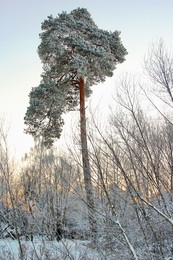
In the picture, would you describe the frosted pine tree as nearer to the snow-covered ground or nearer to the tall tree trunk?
the tall tree trunk

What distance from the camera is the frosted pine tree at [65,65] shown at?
25.8 feet

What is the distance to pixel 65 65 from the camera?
27.3ft

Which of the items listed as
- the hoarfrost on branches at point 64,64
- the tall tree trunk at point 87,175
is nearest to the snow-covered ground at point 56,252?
the tall tree trunk at point 87,175

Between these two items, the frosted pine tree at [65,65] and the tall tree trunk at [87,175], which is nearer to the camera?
the tall tree trunk at [87,175]

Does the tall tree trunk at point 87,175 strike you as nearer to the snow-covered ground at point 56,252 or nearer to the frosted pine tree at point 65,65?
the snow-covered ground at point 56,252

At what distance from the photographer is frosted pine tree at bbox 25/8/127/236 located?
25.8ft

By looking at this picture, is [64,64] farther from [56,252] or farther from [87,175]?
[56,252]

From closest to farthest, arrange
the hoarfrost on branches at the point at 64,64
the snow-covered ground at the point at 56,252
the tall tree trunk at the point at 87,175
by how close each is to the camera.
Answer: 1. the snow-covered ground at the point at 56,252
2. the tall tree trunk at the point at 87,175
3. the hoarfrost on branches at the point at 64,64

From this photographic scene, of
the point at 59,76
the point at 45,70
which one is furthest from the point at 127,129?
the point at 45,70

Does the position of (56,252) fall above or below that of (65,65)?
below

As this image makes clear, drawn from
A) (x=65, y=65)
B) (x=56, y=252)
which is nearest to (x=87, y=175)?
(x=56, y=252)

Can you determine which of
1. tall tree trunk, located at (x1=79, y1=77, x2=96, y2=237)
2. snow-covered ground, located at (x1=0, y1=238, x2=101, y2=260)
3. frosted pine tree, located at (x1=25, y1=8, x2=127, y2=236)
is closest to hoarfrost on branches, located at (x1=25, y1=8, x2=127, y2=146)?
frosted pine tree, located at (x1=25, y1=8, x2=127, y2=236)

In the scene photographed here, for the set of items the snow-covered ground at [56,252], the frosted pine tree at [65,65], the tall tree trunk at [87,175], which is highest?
the frosted pine tree at [65,65]

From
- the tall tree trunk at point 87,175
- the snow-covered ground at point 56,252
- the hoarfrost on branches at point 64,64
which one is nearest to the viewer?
the snow-covered ground at point 56,252
